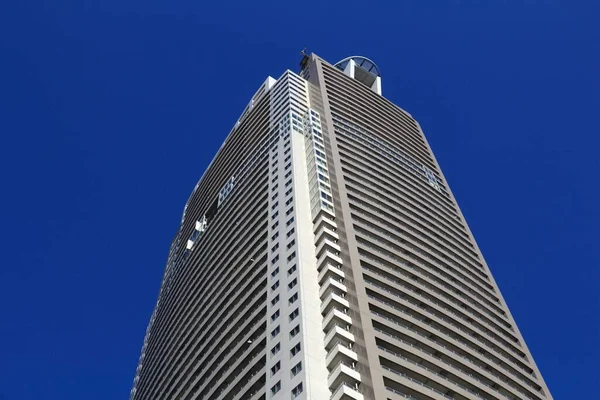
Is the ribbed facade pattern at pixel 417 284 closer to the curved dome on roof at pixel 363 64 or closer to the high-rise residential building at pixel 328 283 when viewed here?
the high-rise residential building at pixel 328 283

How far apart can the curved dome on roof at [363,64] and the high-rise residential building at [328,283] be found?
25.5 meters

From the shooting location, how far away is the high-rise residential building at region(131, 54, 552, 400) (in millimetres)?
49438

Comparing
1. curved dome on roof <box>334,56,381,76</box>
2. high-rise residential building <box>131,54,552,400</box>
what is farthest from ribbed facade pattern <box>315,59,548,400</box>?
curved dome on roof <box>334,56,381,76</box>

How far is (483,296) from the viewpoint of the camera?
227ft

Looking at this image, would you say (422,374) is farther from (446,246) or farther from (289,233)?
(446,246)

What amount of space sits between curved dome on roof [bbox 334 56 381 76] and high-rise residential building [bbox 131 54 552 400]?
2553 centimetres

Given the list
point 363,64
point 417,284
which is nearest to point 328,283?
point 417,284

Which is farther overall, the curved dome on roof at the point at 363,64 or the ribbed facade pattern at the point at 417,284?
the curved dome on roof at the point at 363,64

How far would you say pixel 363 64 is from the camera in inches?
4924

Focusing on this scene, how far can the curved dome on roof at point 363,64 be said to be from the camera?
123 metres

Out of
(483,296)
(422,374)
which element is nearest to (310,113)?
(483,296)

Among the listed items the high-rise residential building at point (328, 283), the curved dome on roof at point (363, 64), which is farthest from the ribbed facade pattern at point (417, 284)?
the curved dome on roof at point (363, 64)

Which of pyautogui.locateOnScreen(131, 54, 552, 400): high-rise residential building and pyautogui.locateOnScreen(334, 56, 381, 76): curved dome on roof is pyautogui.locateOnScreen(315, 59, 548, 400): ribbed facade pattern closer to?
pyautogui.locateOnScreen(131, 54, 552, 400): high-rise residential building

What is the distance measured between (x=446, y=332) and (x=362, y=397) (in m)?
16.2
